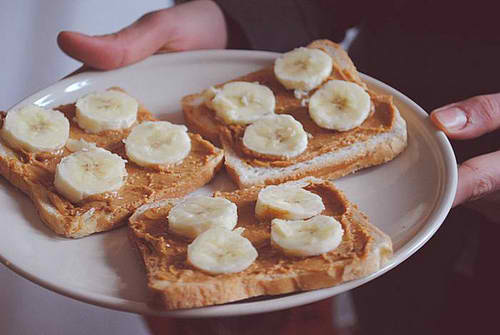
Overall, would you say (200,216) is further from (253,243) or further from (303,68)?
(303,68)

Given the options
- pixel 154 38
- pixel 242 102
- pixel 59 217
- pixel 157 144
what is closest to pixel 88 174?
pixel 59 217

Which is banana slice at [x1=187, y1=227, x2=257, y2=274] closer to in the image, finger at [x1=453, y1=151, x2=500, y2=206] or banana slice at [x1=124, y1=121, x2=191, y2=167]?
banana slice at [x1=124, y1=121, x2=191, y2=167]

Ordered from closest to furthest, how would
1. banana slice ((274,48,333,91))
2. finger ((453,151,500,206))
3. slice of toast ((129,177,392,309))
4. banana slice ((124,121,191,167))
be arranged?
slice of toast ((129,177,392,309)) < banana slice ((124,121,191,167)) < finger ((453,151,500,206)) < banana slice ((274,48,333,91))

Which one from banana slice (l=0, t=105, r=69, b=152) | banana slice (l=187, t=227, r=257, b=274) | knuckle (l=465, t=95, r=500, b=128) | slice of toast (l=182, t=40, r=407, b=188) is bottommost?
knuckle (l=465, t=95, r=500, b=128)

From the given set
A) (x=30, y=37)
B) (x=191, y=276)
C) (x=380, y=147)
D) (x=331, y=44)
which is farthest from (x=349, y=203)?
(x=30, y=37)

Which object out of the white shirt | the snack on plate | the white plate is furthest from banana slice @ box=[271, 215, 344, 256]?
the white shirt

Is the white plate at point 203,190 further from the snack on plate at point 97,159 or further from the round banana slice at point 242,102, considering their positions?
the round banana slice at point 242,102
